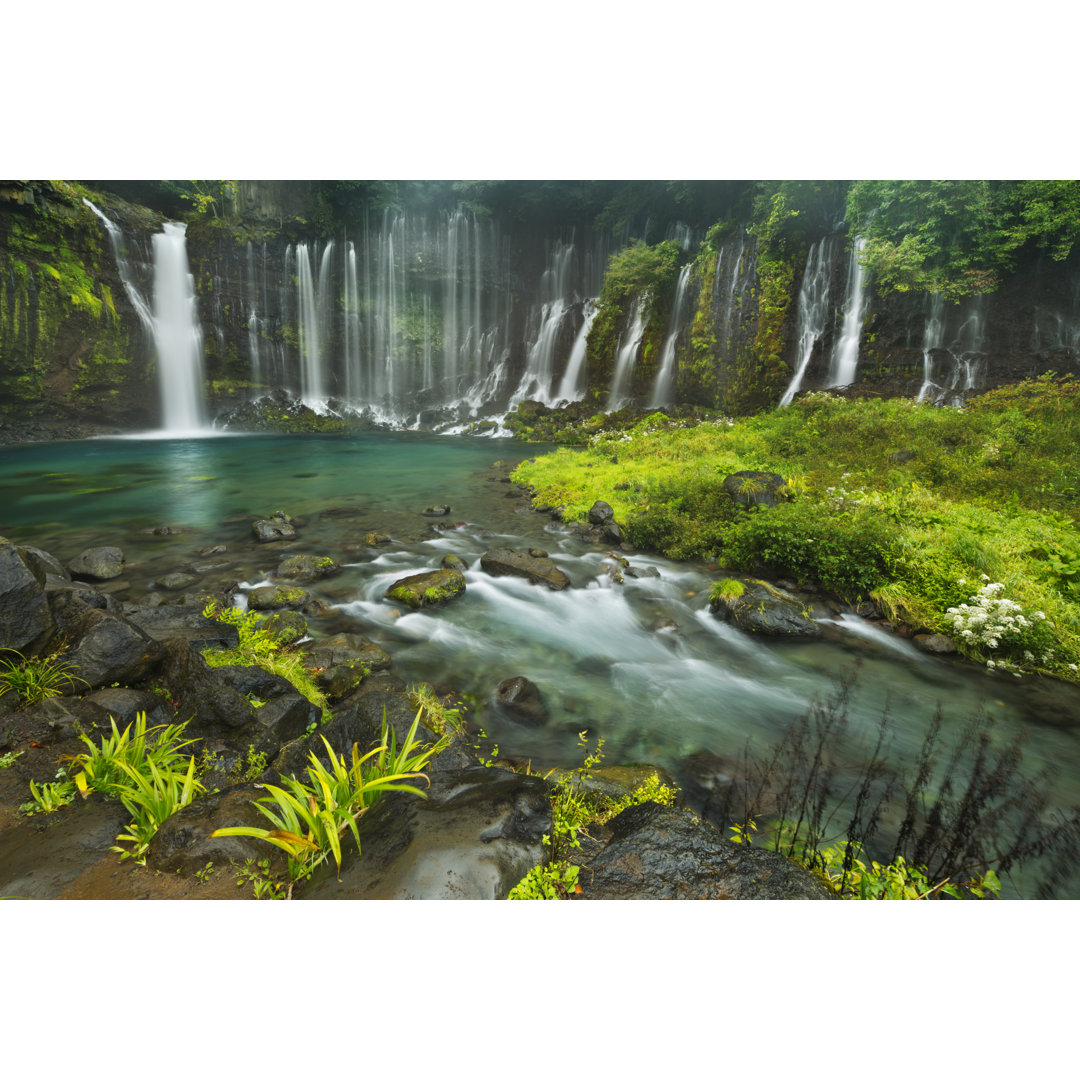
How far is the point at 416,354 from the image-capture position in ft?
120

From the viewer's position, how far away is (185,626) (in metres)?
5.18

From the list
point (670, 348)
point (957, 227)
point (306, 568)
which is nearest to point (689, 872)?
point (306, 568)

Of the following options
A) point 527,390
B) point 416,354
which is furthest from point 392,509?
point 416,354

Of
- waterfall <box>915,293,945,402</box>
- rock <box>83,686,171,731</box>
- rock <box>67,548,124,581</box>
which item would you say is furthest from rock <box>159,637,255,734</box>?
waterfall <box>915,293,945,402</box>

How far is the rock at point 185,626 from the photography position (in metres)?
4.95

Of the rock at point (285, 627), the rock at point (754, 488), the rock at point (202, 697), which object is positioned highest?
the rock at point (754, 488)

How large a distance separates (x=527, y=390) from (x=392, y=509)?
926 inches

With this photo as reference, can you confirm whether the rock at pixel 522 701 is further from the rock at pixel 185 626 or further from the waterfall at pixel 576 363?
the waterfall at pixel 576 363

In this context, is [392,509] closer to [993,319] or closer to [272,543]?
[272,543]

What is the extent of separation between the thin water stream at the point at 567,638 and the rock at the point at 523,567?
17cm

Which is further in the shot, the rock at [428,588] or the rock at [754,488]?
the rock at [754,488]

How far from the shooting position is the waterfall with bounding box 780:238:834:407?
728 inches

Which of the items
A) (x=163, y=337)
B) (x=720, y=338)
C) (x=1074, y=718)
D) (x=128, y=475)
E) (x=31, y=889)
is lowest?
(x=128, y=475)

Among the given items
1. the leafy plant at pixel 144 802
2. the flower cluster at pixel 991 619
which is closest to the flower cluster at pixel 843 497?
the flower cluster at pixel 991 619
